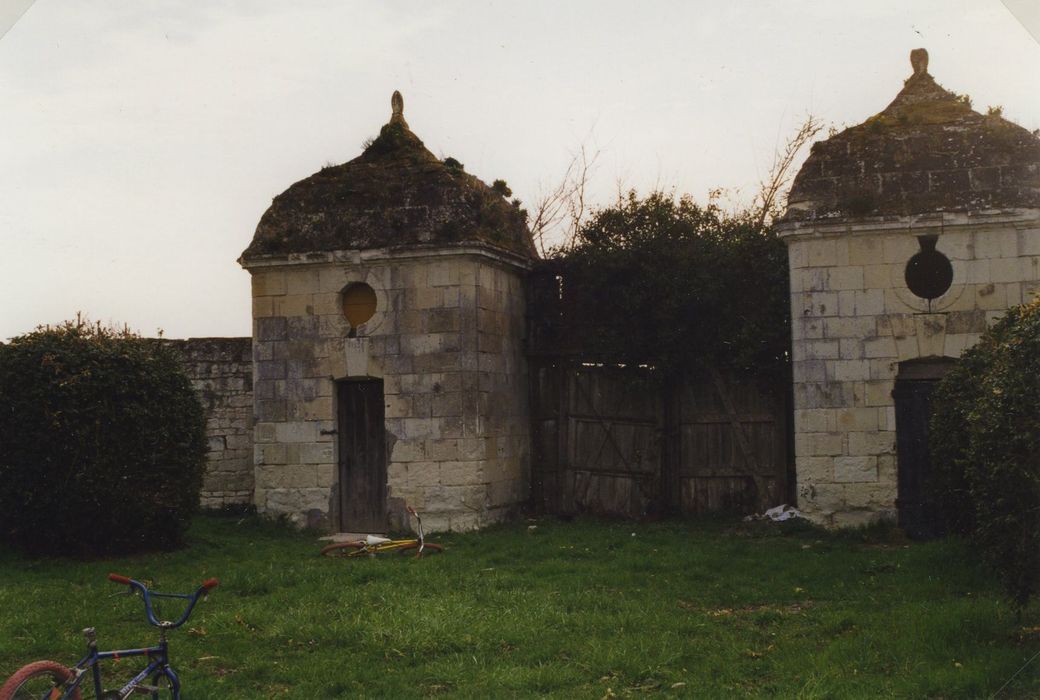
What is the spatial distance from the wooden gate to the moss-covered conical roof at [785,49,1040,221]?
281cm

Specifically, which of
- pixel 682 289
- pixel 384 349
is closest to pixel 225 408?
pixel 384 349

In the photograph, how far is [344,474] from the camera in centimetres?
1453

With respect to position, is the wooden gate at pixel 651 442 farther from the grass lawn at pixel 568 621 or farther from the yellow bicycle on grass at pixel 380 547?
the yellow bicycle on grass at pixel 380 547

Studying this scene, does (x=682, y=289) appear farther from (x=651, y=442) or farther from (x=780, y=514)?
(x=780, y=514)

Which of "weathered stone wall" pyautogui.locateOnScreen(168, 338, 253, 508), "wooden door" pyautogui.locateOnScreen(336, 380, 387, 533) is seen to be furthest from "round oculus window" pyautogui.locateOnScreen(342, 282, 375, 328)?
"weathered stone wall" pyautogui.locateOnScreen(168, 338, 253, 508)

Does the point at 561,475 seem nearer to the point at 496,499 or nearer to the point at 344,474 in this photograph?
the point at 496,499

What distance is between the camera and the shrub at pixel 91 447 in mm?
11531

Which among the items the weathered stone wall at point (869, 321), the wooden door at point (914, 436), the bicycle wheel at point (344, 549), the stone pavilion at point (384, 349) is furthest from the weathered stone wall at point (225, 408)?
the wooden door at point (914, 436)

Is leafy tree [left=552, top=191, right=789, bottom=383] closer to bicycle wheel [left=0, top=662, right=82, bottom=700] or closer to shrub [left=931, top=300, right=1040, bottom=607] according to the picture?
shrub [left=931, top=300, right=1040, bottom=607]

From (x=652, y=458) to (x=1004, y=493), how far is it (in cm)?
781

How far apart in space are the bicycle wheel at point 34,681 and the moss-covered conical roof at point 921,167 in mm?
9833

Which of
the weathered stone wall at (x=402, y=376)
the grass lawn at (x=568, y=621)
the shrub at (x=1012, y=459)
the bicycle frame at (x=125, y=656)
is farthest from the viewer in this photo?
the weathered stone wall at (x=402, y=376)

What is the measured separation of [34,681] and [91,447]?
20.9 feet

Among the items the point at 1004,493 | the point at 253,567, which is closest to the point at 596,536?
the point at 253,567
